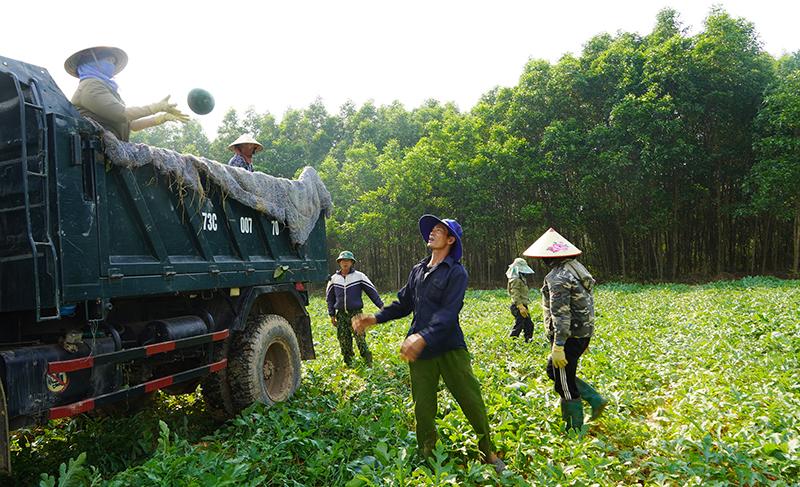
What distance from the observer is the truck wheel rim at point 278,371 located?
19.7ft

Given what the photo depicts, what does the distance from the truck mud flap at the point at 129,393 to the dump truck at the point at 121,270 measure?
0.01m

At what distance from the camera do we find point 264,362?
19.4ft

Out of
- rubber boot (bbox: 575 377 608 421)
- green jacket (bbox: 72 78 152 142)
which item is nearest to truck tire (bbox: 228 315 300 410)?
green jacket (bbox: 72 78 152 142)

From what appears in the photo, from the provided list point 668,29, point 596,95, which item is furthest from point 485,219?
point 668,29

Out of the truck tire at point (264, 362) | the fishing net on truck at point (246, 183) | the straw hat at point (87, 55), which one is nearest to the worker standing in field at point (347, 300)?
the fishing net on truck at point (246, 183)

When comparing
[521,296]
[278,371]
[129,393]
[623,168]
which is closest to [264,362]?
[278,371]

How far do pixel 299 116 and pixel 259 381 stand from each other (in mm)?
42352

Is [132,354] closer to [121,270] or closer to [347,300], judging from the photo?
[121,270]

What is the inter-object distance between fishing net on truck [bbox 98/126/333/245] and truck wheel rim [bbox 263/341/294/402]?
130 cm

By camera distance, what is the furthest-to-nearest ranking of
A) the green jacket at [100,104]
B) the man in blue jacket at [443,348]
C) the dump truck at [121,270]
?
1. the green jacket at [100,104]
2. the man in blue jacket at [443,348]
3. the dump truck at [121,270]

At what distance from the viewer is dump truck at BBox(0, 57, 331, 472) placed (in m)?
3.40

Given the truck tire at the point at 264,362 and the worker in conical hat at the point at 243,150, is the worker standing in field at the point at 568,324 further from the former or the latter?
the worker in conical hat at the point at 243,150

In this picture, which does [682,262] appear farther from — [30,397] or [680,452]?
[30,397]

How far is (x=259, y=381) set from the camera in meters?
5.42
